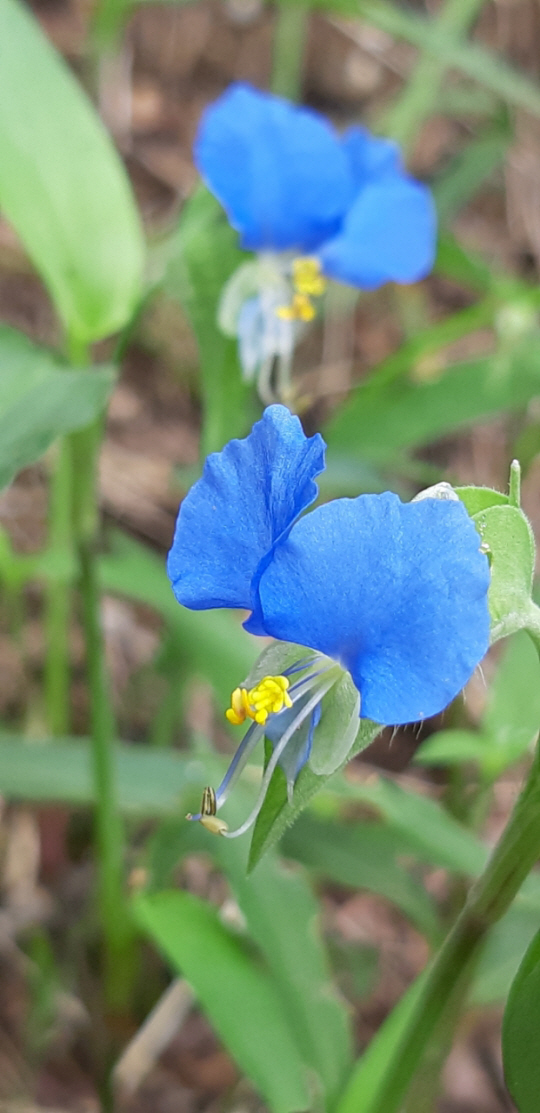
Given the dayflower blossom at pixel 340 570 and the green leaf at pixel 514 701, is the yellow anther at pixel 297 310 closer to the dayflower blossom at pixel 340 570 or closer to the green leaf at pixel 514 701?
the green leaf at pixel 514 701

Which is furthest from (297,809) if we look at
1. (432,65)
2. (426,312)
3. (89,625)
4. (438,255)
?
(426,312)

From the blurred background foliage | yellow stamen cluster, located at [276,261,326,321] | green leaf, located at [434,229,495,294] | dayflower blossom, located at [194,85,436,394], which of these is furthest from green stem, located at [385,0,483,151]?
yellow stamen cluster, located at [276,261,326,321]

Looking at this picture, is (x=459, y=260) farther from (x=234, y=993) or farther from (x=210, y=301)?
(x=234, y=993)

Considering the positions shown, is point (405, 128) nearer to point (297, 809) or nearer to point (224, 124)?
point (224, 124)

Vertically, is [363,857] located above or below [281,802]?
below

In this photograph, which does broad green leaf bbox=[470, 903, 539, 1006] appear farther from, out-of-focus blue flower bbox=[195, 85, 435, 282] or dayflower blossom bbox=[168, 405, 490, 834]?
out-of-focus blue flower bbox=[195, 85, 435, 282]

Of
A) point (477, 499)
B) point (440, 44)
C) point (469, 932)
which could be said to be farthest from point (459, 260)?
point (469, 932)
